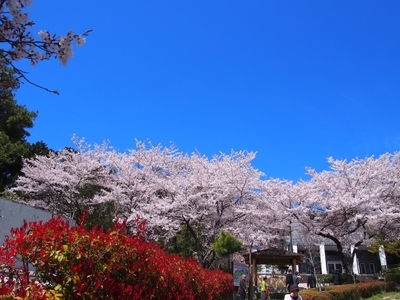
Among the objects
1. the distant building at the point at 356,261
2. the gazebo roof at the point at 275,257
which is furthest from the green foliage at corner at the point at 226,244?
the distant building at the point at 356,261

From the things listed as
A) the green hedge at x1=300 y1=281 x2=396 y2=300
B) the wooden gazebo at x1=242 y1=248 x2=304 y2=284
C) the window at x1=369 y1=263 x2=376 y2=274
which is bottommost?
the green hedge at x1=300 y1=281 x2=396 y2=300

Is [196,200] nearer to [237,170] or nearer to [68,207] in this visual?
[237,170]

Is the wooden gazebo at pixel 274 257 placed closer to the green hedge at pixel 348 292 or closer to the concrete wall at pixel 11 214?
the green hedge at pixel 348 292

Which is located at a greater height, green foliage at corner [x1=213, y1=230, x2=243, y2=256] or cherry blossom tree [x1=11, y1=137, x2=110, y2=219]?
cherry blossom tree [x1=11, y1=137, x2=110, y2=219]

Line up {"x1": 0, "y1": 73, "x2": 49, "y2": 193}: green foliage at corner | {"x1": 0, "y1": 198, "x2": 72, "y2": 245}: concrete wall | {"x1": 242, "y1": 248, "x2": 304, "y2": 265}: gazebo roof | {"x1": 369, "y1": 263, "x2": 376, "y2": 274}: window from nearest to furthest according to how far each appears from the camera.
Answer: {"x1": 0, "y1": 198, "x2": 72, "y2": 245}: concrete wall < {"x1": 242, "y1": 248, "x2": 304, "y2": 265}: gazebo roof < {"x1": 0, "y1": 73, "x2": 49, "y2": 193}: green foliage at corner < {"x1": 369, "y1": 263, "x2": 376, "y2": 274}: window

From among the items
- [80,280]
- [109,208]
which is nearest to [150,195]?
[109,208]

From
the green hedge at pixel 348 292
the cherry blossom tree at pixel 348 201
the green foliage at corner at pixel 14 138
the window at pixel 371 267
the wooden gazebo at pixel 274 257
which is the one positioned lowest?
the green hedge at pixel 348 292

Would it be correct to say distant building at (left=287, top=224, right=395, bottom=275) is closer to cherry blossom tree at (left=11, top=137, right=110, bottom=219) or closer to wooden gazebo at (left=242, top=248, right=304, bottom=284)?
wooden gazebo at (left=242, top=248, right=304, bottom=284)

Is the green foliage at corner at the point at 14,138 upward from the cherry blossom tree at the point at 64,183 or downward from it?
upward

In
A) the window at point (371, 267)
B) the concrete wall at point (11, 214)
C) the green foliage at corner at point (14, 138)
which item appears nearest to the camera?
the concrete wall at point (11, 214)

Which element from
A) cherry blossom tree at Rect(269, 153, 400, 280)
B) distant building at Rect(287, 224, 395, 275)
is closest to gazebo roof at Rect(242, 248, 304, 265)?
cherry blossom tree at Rect(269, 153, 400, 280)

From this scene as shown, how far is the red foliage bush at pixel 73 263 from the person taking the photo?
2.30m

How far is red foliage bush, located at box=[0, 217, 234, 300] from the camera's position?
230cm

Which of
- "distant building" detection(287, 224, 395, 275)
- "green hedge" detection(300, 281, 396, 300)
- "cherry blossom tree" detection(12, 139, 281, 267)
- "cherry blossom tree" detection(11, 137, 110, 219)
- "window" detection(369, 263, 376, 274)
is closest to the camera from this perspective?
"green hedge" detection(300, 281, 396, 300)
